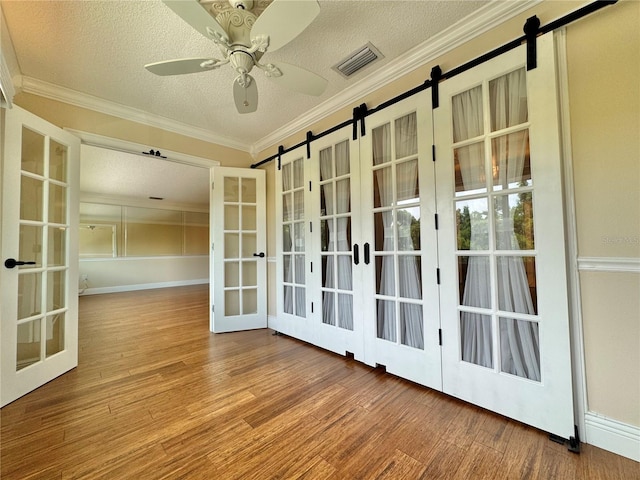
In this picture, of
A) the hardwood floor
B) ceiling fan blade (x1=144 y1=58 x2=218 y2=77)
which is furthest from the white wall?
ceiling fan blade (x1=144 y1=58 x2=218 y2=77)

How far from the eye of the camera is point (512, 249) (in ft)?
5.30

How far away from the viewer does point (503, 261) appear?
165cm

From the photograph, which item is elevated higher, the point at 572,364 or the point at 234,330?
the point at 572,364

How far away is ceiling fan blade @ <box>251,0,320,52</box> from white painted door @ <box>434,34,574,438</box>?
1.13m

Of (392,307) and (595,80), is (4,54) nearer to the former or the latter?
(392,307)

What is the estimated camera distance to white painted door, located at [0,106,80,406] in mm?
1890

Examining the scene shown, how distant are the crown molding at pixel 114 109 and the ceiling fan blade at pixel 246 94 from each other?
5.43 ft

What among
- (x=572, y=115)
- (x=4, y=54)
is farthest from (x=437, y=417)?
(x=4, y=54)

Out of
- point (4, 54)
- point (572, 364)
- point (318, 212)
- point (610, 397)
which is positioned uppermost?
point (4, 54)

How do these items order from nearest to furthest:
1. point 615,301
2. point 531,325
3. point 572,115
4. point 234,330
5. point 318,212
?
point 615,301 < point 572,115 < point 531,325 < point 318,212 < point 234,330

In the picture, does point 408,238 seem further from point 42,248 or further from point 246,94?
point 42,248

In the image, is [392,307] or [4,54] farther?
[392,307]

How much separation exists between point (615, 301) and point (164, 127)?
164 inches

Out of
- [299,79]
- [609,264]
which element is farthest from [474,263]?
[299,79]
